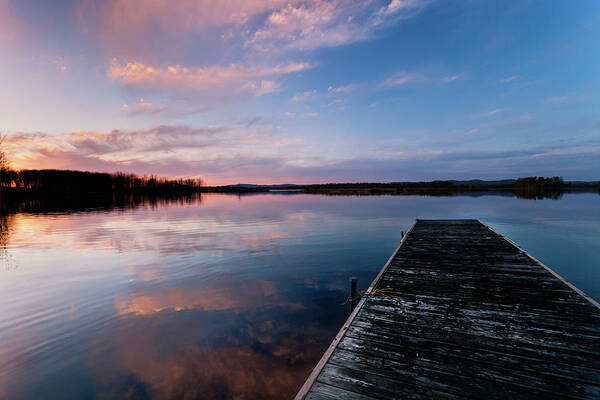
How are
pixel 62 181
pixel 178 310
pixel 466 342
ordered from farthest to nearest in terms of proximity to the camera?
pixel 62 181, pixel 178 310, pixel 466 342

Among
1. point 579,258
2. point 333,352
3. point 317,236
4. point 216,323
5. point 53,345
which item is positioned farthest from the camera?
point 317,236

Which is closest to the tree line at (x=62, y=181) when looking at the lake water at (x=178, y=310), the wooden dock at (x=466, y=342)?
the lake water at (x=178, y=310)

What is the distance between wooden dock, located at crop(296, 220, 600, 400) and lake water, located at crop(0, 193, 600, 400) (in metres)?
2.10

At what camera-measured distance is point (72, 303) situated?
31.6ft

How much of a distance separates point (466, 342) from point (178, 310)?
8618 mm

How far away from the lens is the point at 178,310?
29.8 ft

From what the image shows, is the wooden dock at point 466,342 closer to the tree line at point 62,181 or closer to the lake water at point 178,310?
the lake water at point 178,310

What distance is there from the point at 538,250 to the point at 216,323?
21394 mm

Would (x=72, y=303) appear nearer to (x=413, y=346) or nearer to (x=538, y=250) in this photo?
(x=413, y=346)

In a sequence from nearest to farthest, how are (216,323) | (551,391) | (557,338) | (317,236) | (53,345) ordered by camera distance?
(551,391) < (557,338) < (53,345) < (216,323) < (317,236)

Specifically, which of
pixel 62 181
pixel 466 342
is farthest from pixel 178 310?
pixel 62 181

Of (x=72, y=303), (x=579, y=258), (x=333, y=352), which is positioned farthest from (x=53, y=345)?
(x=579, y=258)

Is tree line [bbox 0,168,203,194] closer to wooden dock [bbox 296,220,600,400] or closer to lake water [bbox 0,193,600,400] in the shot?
lake water [bbox 0,193,600,400]

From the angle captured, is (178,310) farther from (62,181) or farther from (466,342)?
(62,181)
